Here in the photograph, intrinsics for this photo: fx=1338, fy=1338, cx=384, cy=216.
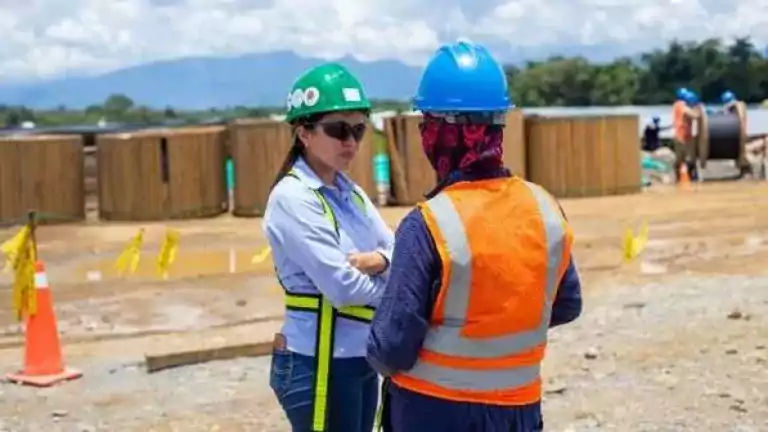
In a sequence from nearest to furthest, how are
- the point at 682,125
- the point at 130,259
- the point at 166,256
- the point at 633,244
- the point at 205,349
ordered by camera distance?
the point at 205,349
the point at 166,256
the point at 130,259
the point at 633,244
the point at 682,125

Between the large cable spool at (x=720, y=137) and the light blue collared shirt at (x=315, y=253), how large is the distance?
21.1 meters

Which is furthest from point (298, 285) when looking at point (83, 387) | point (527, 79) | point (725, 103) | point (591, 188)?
point (527, 79)

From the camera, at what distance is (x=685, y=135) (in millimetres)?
24312

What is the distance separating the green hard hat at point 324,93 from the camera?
12.3 ft

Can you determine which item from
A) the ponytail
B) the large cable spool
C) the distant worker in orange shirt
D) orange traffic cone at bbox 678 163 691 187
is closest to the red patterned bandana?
A: the ponytail

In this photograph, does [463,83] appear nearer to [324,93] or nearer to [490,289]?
[490,289]

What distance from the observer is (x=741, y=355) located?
809cm

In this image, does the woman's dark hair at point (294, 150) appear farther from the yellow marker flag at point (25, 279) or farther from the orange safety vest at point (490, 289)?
the yellow marker flag at point (25, 279)

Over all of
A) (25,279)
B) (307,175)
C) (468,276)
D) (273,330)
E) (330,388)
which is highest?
(307,175)

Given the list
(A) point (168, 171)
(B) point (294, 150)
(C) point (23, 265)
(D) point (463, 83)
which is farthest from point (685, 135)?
(D) point (463, 83)

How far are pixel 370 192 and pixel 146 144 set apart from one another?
3384mm

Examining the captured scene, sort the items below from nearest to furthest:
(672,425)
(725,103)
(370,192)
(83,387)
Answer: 1. (672,425)
2. (83,387)
3. (370,192)
4. (725,103)

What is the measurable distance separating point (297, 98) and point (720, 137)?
21.6m

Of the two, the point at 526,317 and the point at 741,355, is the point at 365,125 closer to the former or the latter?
the point at 526,317
